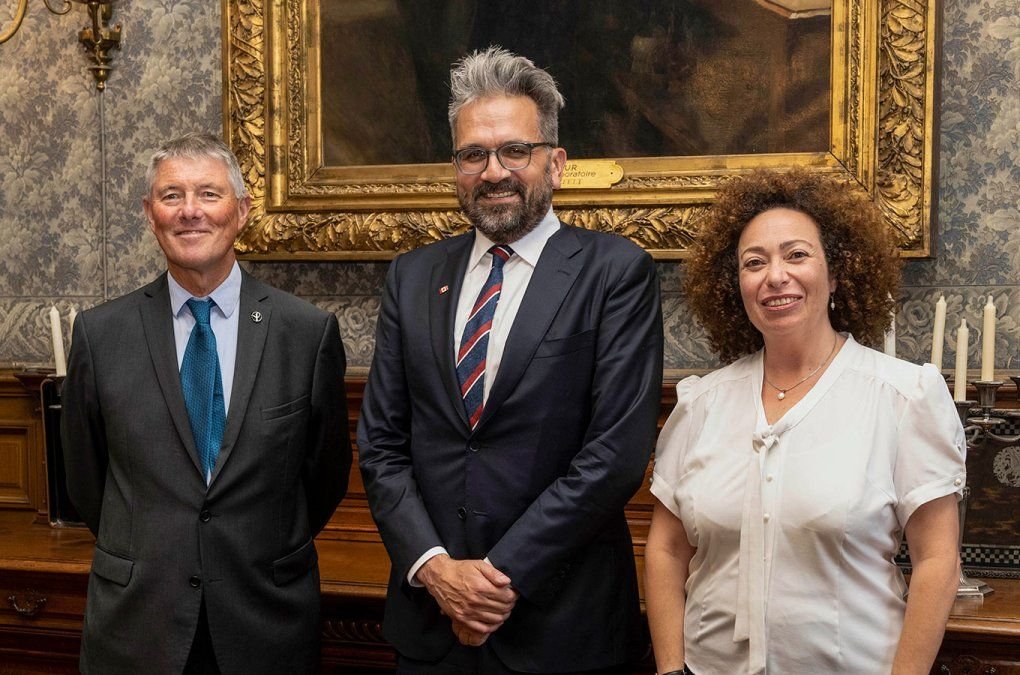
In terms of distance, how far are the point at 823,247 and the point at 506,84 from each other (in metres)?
0.75

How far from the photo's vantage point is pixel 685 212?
3.22 metres

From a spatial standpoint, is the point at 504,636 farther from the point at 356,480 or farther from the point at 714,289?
the point at 356,480

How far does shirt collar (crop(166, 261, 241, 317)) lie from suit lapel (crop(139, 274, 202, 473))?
15 mm

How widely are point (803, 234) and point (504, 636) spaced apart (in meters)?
1.02

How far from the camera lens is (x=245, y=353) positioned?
243cm

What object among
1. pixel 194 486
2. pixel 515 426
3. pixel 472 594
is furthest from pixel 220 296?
pixel 472 594

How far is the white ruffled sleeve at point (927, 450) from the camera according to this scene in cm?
199

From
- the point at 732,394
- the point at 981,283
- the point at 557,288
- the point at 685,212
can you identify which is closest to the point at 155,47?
the point at 685,212

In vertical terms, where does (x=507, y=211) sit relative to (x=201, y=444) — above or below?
above

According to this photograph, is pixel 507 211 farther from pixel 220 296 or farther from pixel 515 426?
pixel 220 296

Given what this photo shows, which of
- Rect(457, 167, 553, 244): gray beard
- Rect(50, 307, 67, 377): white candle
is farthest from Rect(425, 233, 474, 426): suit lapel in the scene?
Rect(50, 307, 67, 377): white candle

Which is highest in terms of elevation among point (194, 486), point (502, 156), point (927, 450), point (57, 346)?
point (502, 156)

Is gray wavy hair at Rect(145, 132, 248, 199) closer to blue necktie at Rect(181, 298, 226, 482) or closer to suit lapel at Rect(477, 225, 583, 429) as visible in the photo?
blue necktie at Rect(181, 298, 226, 482)

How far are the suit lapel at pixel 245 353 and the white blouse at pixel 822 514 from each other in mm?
986
